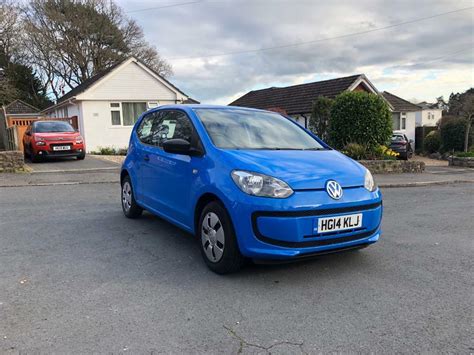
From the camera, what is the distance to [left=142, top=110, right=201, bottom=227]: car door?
4.50m

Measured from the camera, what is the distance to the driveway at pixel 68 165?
41.3ft

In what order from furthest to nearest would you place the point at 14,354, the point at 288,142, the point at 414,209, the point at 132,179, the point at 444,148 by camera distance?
the point at 444,148, the point at 414,209, the point at 132,179, the point at 288,142, the point at 14,354

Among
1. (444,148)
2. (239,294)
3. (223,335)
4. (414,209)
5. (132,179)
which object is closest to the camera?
(223,335)

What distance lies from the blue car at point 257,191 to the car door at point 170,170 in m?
0.01

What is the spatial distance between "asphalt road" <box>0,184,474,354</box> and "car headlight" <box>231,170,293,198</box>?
875mm

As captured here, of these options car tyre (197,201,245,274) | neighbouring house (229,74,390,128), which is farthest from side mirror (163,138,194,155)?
neighbouring house (229,74,390,128)

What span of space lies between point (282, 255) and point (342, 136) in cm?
1156

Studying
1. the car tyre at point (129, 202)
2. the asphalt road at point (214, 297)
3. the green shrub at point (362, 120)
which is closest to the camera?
the asphalt road at point (214, 297)

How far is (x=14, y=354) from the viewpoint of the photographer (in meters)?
2.68

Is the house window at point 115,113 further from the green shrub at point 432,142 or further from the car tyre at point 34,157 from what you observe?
the green shrub at point 432,142

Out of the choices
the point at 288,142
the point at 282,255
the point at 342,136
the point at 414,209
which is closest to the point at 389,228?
the point at 414,209

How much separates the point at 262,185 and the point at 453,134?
83.3 ft

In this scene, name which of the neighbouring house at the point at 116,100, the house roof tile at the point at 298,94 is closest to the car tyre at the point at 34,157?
the neighbouring house at the point at 116,100

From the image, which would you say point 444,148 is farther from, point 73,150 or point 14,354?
point 14,354
